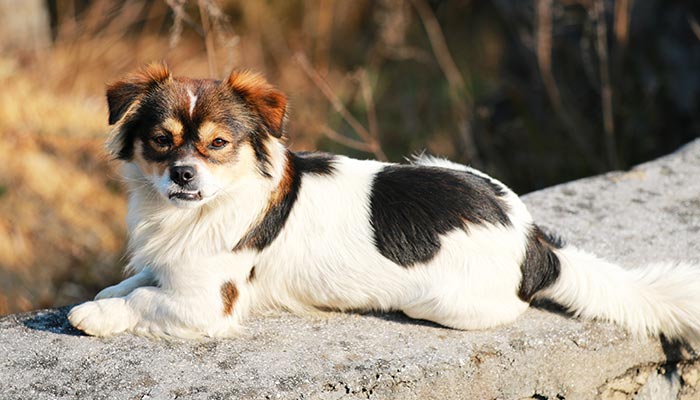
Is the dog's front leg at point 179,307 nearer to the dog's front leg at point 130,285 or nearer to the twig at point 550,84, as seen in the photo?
the dog's front leg at point 130,285

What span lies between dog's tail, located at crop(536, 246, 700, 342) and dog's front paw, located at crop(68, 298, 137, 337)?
4.70 ft

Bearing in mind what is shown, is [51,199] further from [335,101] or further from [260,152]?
[260,152]

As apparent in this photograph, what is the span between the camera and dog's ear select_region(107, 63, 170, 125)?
2.86m

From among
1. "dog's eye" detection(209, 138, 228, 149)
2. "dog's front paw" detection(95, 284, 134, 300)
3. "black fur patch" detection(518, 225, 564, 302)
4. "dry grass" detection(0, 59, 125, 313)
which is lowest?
"dry grass" detection(0, 59, 125, 313)

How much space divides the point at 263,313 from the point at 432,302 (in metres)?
0.60

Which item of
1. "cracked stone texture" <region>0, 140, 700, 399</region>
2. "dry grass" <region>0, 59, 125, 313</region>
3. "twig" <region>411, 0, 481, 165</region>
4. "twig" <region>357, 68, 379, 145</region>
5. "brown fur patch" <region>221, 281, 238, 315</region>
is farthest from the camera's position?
"twig" <region>411, 0, 481, 165</region>

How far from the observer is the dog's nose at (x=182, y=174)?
107 inches

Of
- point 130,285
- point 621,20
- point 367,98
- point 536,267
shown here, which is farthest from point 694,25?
point 130,285

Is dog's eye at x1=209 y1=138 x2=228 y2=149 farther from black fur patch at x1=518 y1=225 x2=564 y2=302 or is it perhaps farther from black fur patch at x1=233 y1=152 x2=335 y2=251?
black fur patch at x1=518 y1=225 x2=564 y2=302

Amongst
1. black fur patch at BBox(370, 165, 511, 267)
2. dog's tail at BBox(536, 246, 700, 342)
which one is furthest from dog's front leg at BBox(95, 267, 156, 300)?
dog's tail at BBox(536, 246, 700, 342)

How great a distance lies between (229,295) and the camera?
2.88 metres

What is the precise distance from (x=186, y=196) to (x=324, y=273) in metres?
0.53

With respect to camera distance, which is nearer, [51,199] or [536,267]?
[536,267]

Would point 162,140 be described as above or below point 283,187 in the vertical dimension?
above
